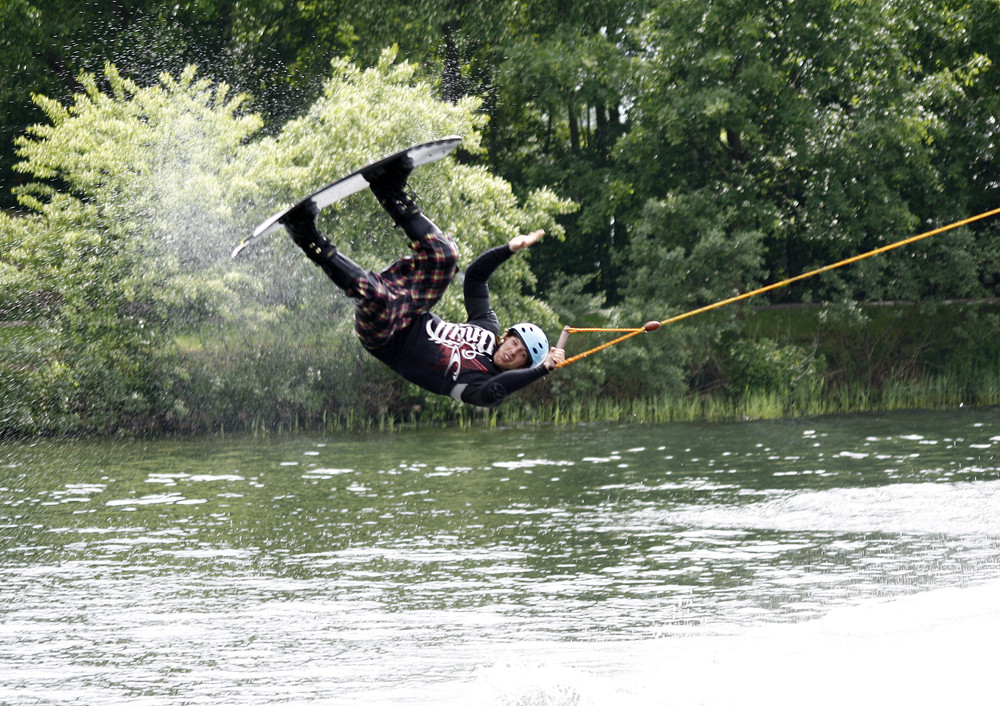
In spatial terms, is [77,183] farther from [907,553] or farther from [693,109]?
[907,553]

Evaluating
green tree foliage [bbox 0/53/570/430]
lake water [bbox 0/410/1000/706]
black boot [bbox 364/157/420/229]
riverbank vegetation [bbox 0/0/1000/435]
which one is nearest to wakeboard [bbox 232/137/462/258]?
black boot [bbox 364/157/420/229]

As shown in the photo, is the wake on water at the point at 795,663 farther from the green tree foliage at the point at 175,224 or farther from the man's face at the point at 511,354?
the green tree foliage at the point at 175,224

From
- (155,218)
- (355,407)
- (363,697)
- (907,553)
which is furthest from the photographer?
(355,407)

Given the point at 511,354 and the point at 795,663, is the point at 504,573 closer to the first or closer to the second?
the point at 795,663

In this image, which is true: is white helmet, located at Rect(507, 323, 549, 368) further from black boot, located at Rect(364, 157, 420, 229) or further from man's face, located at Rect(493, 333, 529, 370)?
black boot, located at Rect(364, 157, 420, 229)

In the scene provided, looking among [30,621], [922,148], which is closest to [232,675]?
[30,621]

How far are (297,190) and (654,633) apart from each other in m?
11.9

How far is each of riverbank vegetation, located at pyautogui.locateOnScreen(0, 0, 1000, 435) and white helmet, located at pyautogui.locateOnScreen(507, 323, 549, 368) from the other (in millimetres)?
11642

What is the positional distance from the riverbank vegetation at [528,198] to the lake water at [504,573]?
2086 millimetres

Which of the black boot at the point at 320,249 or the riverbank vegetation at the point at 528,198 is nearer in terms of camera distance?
the black boot at the point at 320,249

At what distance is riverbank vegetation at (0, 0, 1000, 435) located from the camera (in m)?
20.3

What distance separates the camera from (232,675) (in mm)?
9477

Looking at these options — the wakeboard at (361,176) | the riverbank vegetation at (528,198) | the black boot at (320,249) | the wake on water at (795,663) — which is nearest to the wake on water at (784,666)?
the wake on water at (795,663)

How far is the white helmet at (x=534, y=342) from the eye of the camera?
26.3 feet
